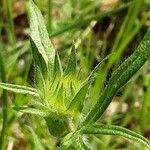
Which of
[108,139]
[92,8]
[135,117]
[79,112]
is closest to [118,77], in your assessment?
[79,112]

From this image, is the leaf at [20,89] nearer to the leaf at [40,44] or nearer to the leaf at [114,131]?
the leaf at [40,44]

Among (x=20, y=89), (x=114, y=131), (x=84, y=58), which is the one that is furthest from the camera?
(x=84, y=58)

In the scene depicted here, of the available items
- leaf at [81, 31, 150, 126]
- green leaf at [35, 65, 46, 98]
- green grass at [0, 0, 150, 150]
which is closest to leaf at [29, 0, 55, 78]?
green leaf at [35, 65, 46, 98]

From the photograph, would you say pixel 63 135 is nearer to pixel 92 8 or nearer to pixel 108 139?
pixel 108 139

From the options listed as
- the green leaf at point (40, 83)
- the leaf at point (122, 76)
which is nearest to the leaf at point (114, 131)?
the leaf at point (122, 76)

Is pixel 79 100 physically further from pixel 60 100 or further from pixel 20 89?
pixel 20 89

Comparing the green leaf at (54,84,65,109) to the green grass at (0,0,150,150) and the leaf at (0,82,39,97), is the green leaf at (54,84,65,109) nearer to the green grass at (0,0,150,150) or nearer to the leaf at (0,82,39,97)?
the leaf at (0,82,39,97)

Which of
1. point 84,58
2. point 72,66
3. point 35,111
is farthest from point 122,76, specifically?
point 84,58
